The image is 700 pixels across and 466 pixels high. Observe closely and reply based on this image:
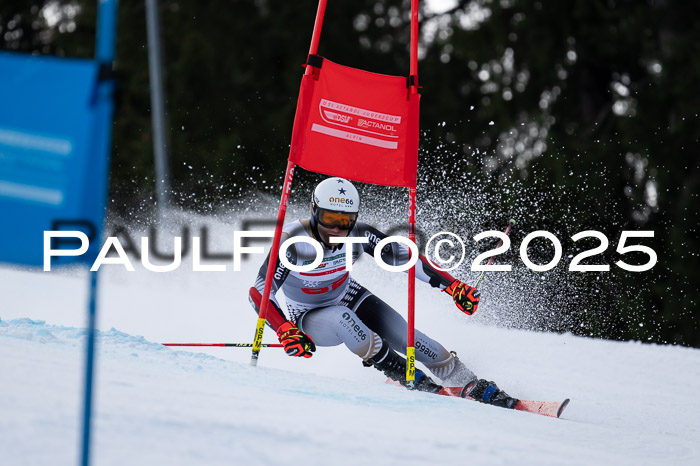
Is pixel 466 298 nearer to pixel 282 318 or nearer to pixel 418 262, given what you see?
pixel 418 262

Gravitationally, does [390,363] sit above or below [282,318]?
below

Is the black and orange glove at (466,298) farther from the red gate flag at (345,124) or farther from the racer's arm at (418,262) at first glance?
the red gate flag at (345,124)

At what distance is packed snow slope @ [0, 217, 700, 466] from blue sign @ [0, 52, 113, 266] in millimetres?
699

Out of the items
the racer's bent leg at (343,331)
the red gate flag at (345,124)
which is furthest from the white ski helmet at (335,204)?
the racer's bent leg at (343,331)

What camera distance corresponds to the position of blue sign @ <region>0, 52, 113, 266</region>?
8.86ft

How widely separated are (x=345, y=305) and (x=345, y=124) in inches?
58.8

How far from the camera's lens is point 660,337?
1292 centimetres

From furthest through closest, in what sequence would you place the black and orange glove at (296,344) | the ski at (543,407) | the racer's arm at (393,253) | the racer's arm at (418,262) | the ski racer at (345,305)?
the racer's arm at (393,253)
the racer's arm at (418,262)
the ski racer at (345,305)
the black and orange glove at (296,344)
the ski at (543,407)

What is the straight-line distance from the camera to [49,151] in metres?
2.71

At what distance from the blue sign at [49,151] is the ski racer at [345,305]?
2816mm

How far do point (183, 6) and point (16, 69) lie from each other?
51.2 feet

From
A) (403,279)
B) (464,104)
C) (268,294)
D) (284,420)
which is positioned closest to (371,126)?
(268,294)

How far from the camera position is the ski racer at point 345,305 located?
18.7ft

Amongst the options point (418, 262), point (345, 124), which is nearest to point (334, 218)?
point (345, 124)
